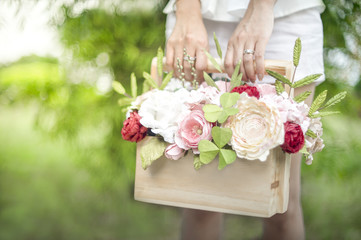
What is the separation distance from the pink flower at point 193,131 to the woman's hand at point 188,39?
220 mm

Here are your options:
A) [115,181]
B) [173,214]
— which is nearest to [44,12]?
[115,181]

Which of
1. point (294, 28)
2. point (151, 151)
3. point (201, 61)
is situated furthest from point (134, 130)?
point (294, 28)

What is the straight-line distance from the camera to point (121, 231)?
2488mm

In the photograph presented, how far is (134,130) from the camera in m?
1.02

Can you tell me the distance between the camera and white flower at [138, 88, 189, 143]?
999 mm

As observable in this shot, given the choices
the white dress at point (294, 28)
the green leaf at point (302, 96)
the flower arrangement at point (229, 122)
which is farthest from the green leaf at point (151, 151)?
the white dress at point (294, 28)

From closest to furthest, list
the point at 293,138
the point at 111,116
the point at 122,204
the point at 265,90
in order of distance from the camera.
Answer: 1. the point at 293,138
2. the point at 265,90
3. the point at 111,116
4. the point at 122,204

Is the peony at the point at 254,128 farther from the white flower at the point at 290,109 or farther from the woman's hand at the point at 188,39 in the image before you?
the woman's hand at the point at 188,39

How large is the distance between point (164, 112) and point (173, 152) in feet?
0.35

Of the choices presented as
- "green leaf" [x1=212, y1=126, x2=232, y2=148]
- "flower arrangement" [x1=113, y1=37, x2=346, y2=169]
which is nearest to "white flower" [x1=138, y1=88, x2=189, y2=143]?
"flower arrangement" [x1=113, y1=37, x2=346, y2=169]

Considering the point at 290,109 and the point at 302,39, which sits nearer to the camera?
the point at 290,109

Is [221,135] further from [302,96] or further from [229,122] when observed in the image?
[302,96]

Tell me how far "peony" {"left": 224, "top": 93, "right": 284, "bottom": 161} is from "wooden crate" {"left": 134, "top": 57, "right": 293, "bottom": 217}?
0.17 feet

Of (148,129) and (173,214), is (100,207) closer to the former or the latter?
(173,214)
